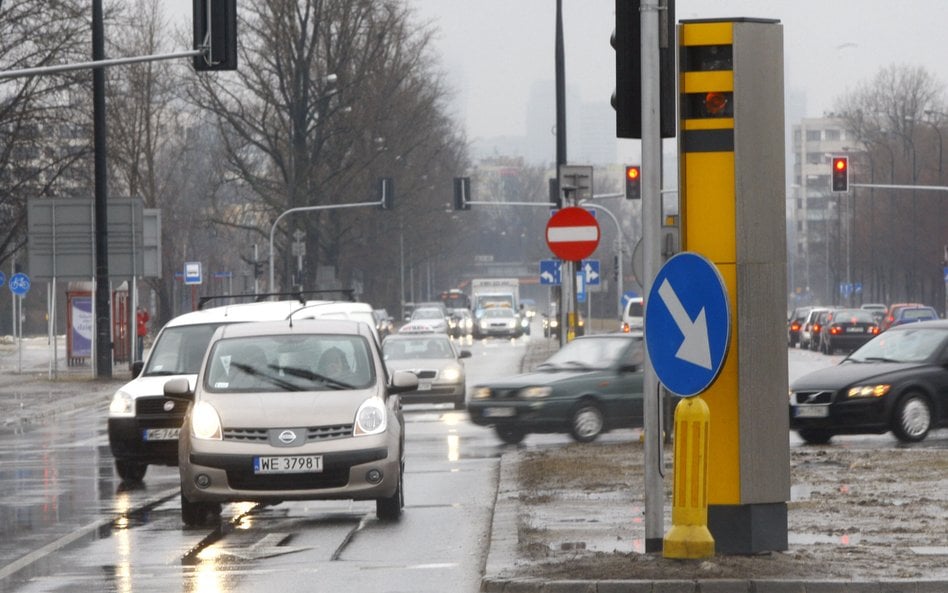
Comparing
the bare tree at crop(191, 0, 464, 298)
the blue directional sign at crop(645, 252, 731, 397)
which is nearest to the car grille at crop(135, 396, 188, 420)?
the blue directional sign at crop(645, 252, 731, 397)

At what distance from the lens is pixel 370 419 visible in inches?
564

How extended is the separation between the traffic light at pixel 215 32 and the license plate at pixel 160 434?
5.79 meters

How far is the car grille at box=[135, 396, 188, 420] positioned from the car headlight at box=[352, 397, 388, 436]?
4.93 metres

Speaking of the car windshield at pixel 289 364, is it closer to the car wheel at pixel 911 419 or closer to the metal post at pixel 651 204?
the metal post at pixel 651 204

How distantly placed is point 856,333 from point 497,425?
39002 mm

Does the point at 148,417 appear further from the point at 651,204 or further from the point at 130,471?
the point at 651,204

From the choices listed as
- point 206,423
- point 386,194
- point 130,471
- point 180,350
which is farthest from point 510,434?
point 386,194

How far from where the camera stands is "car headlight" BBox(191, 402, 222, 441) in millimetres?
14125

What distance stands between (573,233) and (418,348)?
1244 cm

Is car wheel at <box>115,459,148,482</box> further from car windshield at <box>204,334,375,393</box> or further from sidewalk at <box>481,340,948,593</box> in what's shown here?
car windshield at <box>204,334,375,393</box>

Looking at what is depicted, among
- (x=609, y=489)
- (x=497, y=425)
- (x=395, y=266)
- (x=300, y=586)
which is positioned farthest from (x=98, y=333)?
(x=395, y=266)

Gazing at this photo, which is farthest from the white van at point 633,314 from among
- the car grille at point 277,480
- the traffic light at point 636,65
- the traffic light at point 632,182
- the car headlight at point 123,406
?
the traffic light at point 636,65

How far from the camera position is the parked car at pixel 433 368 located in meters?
32.5

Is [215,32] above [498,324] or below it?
above
